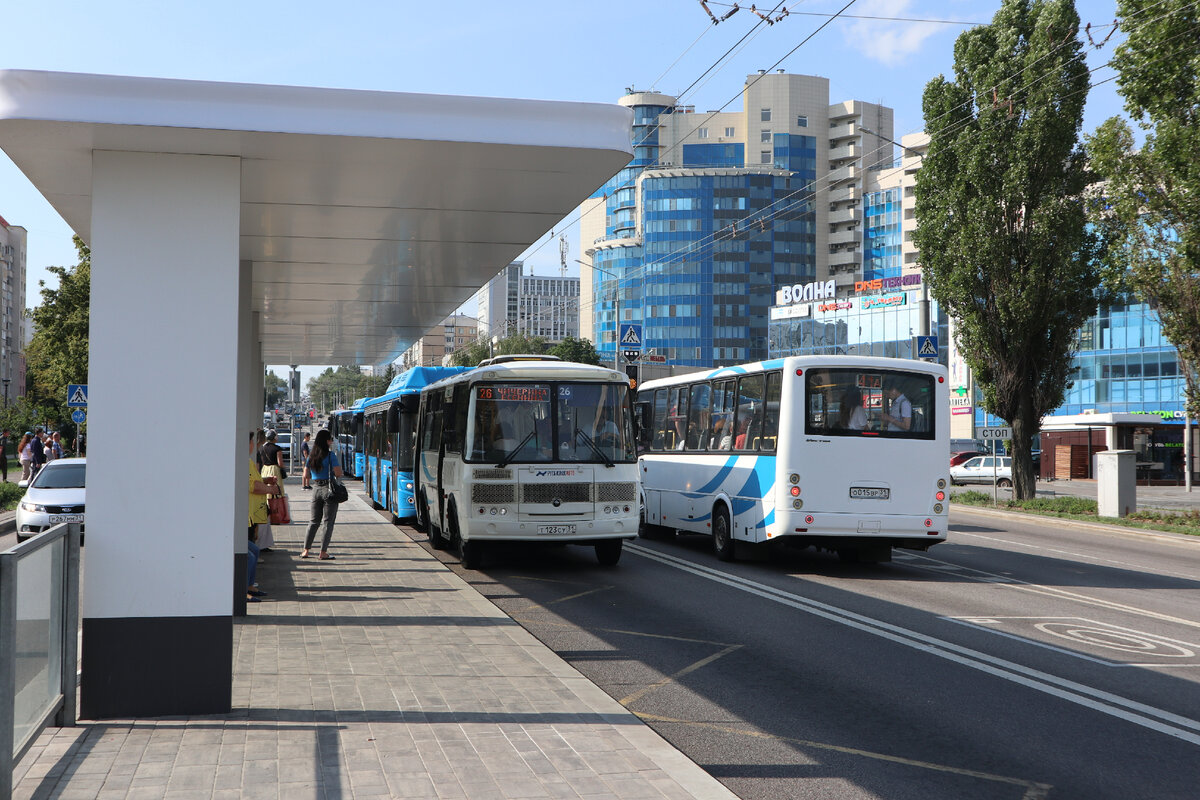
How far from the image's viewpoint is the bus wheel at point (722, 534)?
16.2 m

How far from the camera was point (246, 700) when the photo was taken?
6.82 metres

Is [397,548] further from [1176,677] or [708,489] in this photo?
[1176,677]

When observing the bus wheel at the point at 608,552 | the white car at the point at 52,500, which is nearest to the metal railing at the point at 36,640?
the bus wheel at the point at 608,552

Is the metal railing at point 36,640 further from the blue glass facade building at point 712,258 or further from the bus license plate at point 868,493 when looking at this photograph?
the blue glass facade building at point 712,258

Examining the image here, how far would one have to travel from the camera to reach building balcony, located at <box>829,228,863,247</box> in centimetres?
11912

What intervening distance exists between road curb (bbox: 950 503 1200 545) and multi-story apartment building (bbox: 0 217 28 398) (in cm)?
10233

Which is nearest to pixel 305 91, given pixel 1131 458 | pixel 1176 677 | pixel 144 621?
pixel 144 621

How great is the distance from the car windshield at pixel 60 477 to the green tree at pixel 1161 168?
21.0 metres

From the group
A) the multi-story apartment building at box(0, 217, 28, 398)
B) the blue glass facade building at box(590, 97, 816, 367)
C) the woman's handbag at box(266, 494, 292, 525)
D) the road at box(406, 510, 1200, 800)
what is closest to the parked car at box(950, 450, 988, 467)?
the road at box(406, 510, 1200, 800)

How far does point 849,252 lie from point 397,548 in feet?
356

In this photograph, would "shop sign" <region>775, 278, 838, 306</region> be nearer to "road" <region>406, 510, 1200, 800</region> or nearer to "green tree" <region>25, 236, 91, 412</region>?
"green tree" <region>25, 236, 91, 412</region>

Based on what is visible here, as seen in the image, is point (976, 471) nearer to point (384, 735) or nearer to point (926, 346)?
point (926, 346)

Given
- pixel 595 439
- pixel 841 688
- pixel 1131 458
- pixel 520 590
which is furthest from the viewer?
pixel 1131 458

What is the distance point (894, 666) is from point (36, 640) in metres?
6.03
